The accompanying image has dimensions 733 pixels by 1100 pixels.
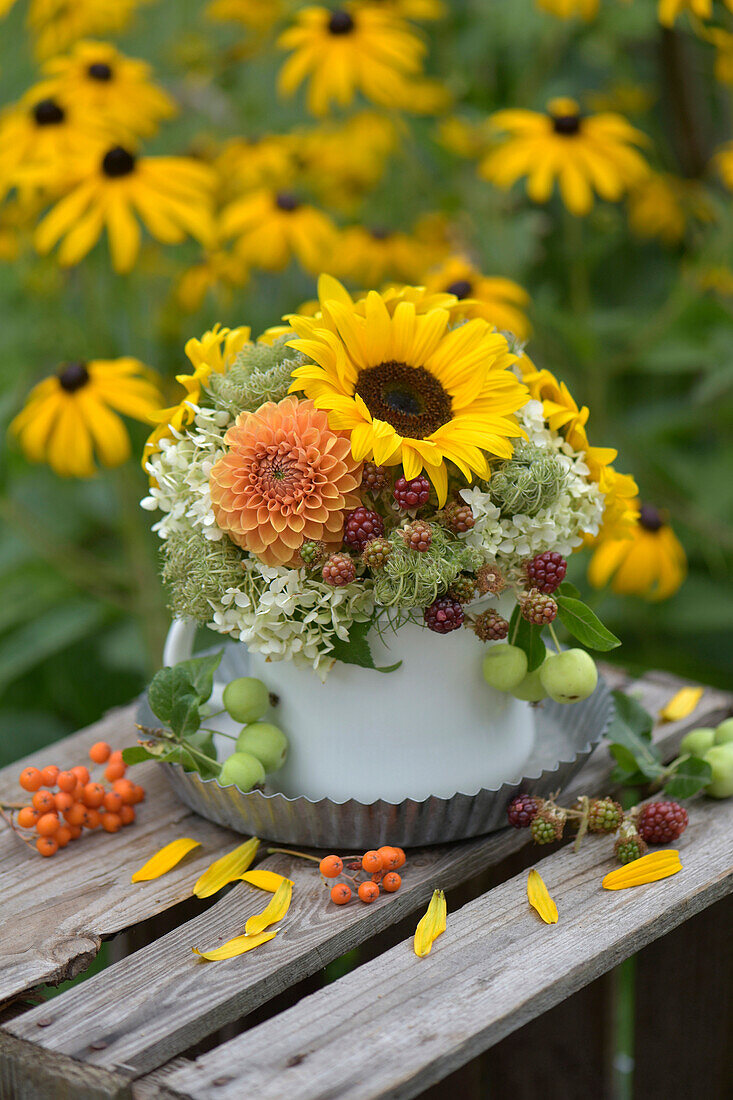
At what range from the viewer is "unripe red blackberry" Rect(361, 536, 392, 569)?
0.67m

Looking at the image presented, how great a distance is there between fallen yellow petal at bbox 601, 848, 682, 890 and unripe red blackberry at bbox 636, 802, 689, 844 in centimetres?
2

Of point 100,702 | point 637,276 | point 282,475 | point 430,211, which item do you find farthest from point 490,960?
point 637,276

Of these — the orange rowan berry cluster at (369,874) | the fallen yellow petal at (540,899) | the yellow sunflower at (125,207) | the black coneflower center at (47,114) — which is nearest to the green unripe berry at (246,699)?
the orange rowan berry cluster at (369,874)

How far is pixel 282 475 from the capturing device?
690 millimetres

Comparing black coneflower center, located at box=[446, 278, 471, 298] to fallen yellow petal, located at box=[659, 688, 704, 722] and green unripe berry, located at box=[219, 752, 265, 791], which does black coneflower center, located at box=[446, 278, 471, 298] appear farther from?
green unripe berry, located at box=[219, 752, 265, 791]

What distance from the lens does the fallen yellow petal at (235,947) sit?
676 mm

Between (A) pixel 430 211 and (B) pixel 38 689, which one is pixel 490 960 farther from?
(A) pixel 430 211

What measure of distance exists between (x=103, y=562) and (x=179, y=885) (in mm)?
961

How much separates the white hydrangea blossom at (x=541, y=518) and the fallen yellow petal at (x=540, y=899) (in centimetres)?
20

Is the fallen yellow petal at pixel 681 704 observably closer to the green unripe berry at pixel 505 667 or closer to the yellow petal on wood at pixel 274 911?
the green unripe berry at pixel 505 667

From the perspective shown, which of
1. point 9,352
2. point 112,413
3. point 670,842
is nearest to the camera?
point 670,842

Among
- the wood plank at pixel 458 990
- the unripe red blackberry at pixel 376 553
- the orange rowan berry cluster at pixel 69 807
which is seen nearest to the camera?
the wood plank at pixel 458 990

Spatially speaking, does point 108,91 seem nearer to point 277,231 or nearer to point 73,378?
point 277,231

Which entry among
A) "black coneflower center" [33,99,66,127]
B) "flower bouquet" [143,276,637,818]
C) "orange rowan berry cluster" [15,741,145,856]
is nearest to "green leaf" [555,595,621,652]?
"flower bouquet" [143,276,637,818]
